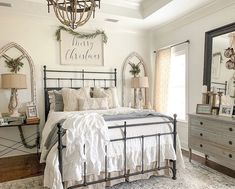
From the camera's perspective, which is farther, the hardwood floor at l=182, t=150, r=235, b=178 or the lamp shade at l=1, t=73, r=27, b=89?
the lamp shade at l=1, t=73, r=27, b=89

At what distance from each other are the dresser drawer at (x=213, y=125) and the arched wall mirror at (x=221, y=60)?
555 mm

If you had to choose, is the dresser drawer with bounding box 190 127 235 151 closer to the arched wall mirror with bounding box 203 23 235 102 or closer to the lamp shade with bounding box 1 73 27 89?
the arched wall mirror with bounding box 203 23 235 102

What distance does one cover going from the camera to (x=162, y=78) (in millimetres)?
4738

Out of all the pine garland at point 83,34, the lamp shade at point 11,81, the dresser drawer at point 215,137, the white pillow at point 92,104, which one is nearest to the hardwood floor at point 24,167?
the dresser drawer at point 215,137

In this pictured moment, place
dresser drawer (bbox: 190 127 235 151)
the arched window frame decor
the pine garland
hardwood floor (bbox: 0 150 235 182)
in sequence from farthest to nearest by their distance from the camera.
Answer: the pine garland
the arched window frame decor
hardwood floor (bbox: 0 150 235 182)
dresser drawer (bbox: 190 127 235 151)

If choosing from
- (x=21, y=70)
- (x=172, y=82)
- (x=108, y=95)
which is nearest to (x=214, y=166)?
(x=172, y=82)

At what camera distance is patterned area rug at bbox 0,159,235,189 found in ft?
8.11

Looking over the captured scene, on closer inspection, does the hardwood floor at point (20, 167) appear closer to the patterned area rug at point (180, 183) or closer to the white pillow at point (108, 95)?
the patterned area rug at point (180, 183)

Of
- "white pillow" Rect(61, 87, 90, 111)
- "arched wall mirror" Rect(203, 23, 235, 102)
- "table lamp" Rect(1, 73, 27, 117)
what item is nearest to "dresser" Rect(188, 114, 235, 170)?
"arched wall mirror" Rect(203, 23, 235, 102)

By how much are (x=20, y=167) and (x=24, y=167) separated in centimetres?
7

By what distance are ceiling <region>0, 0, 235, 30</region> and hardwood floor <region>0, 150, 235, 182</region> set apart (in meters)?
2.56

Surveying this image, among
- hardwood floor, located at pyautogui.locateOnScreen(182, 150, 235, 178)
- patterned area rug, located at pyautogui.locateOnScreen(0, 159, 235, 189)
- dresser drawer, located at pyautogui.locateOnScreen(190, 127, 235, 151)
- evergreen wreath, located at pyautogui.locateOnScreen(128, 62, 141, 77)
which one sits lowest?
hardwood floor, located at pyautogui.locateOnScreen(182, 150, 235, 178)

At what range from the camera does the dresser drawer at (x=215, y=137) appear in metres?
2.63

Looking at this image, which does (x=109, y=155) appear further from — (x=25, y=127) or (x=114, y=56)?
(x=114, y=56)
